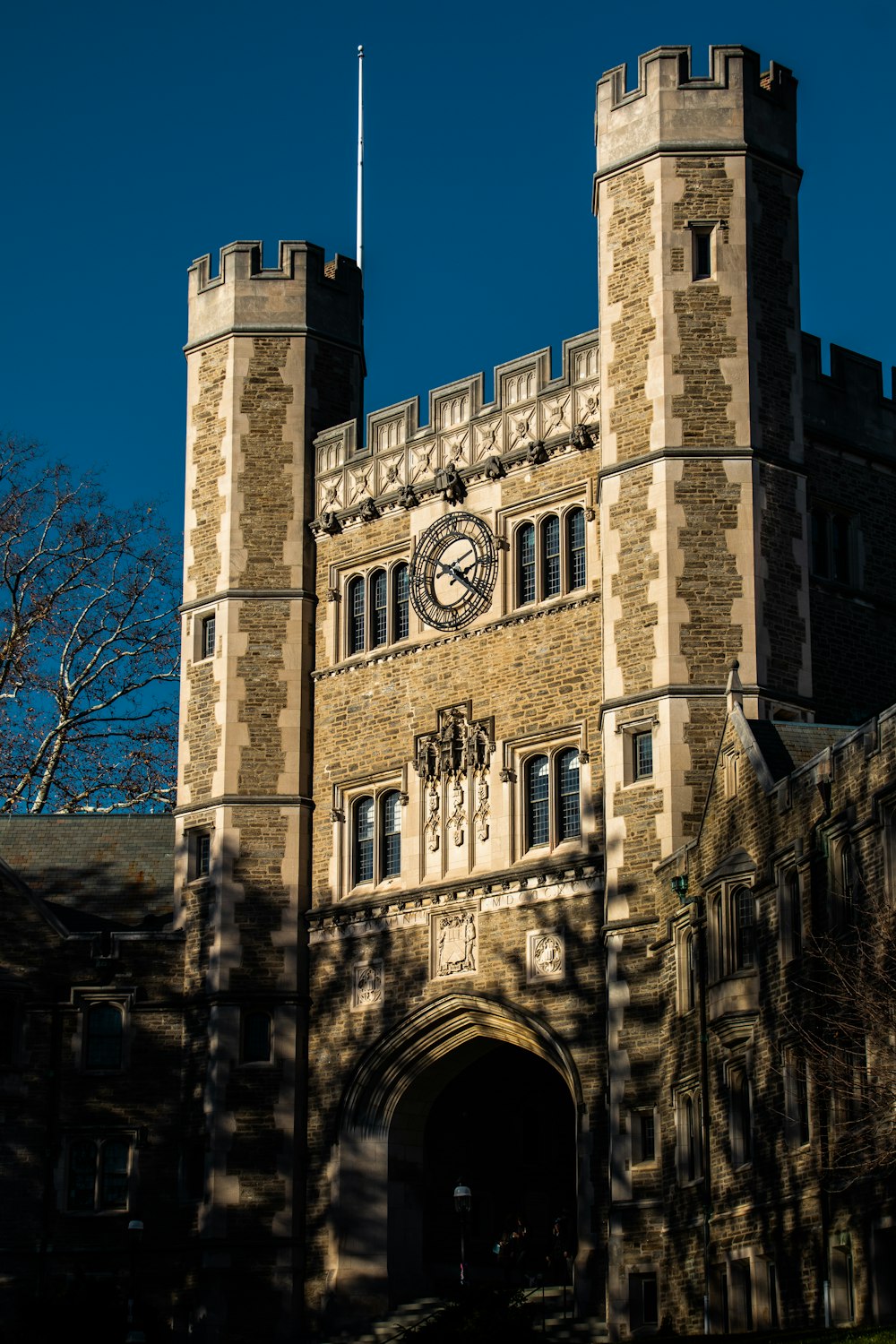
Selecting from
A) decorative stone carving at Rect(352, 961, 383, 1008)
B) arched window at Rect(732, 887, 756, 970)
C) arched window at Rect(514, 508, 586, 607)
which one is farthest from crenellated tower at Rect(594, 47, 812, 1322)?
decorative stone carving at Rect(352, 961, 383, 1008)

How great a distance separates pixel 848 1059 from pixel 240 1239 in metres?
12.9

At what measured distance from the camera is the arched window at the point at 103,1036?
1586 inches

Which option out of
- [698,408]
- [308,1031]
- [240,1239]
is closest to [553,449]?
[698,408]

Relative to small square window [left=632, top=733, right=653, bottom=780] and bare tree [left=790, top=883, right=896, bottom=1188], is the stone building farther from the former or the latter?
bare tree [left=790, top=883, right=896, bottom=1188]

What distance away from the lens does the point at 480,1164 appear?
1601 inches

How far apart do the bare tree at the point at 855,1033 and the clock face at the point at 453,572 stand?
35.0 ft

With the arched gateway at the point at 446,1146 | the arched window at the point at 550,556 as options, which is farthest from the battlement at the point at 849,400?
the arched gateway at the point at 446,1146

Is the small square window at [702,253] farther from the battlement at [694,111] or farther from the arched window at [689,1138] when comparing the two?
the arched window at [689,1138]

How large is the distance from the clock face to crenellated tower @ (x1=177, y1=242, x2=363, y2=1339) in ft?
8.17

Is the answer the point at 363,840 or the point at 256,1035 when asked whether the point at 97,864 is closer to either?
the point at 256,1035

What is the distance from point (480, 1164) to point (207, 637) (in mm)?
9153

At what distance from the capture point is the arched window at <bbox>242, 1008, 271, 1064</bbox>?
39500mm

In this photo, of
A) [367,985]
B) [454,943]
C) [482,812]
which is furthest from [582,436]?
[367,985]

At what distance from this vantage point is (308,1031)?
39625mm
